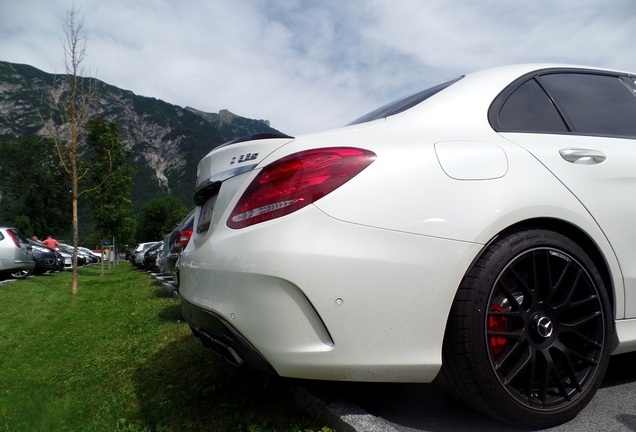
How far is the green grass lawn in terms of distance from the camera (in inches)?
89.9

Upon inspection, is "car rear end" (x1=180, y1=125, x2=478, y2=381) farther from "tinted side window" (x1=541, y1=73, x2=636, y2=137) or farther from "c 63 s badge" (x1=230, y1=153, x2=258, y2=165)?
"tinted side window" (x1=541, y1=73, x2=636, y2=137)

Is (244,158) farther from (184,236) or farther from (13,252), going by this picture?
(13,252)

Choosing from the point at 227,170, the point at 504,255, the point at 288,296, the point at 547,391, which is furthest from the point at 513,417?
the point at 227,170

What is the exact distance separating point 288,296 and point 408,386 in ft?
3.78

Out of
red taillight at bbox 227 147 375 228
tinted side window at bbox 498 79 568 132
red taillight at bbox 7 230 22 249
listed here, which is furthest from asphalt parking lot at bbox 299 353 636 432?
red taillight at bbox 7 230 22 249

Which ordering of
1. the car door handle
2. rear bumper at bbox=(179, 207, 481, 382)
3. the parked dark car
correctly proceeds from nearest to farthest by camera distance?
rear bumper at bbox=(179, 207, 481, 382) < the car door handle < the parked dark car

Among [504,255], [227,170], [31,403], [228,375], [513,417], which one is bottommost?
[31,403]

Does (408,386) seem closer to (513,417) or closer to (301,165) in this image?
(513,417)

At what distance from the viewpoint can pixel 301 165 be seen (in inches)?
74.4

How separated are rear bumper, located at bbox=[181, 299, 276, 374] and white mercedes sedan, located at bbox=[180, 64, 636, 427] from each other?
12 millimetres

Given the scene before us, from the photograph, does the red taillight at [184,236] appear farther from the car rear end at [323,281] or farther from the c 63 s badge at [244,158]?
the car rear end at [323,281]

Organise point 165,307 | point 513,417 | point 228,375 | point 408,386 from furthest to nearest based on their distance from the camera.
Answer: point 165,307 → point 228,375 → point 408,386 → point 513,417

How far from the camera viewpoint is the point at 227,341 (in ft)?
6.28

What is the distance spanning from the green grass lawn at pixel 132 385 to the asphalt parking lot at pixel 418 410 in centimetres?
15
